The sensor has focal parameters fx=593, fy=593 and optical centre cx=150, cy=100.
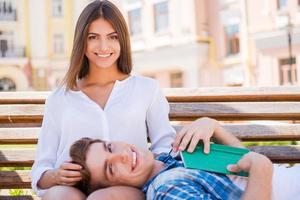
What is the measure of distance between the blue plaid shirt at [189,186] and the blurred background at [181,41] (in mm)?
14850

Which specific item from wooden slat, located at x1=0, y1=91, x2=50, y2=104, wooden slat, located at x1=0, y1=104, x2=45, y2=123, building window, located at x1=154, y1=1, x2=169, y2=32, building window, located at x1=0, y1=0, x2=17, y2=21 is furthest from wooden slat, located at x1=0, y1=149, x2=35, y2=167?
building window, located at x1=0, y1=0, x2=17, y2=21

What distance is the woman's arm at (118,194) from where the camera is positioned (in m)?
2.19

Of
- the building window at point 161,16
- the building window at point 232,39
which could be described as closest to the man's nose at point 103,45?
the building window at point 232,39

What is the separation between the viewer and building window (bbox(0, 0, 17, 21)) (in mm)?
29906

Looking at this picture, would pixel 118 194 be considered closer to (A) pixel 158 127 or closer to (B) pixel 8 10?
(A) pixel 158 127

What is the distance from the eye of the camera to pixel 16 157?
10.9 feet

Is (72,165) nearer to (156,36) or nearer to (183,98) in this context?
(183,98)

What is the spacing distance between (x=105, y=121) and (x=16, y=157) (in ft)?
2.47

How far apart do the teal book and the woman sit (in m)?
0.54

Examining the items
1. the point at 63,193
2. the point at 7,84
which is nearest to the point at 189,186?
the point at 63,193

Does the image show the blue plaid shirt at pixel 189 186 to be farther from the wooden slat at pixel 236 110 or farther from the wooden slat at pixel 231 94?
the wooden slat at pixel 231 94

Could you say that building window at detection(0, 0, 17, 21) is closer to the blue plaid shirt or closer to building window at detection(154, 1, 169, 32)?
building window at detection(154, 1, 169, 32)

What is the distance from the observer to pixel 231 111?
3410 mm

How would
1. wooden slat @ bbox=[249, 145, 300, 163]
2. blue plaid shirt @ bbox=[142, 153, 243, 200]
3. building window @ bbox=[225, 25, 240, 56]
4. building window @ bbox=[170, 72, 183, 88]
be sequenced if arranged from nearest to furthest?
1. blue plaid shirt @ bbox=[142, 153, 243, 200]
2. wooden slat @ bbox=[249, 145, 300, 163]
3. building window @ bbox=[225, 25, 240, 56]
4. building window @ bbox=[170, 72, 183, 88]
